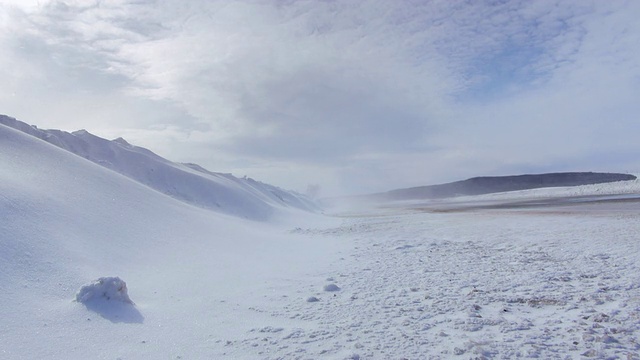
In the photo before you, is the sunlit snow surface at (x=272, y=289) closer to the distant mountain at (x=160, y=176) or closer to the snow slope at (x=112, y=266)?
the snow slope at (x=112, y=266)

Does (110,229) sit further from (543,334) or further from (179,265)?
(543,334)

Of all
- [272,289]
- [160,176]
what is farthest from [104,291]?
[160,176]

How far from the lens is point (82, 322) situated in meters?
6.23

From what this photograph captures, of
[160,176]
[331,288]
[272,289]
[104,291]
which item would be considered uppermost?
[160,176]

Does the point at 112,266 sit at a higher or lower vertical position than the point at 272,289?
higher

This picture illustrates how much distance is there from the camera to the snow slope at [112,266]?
586 cm

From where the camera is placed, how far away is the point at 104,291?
6.95 m

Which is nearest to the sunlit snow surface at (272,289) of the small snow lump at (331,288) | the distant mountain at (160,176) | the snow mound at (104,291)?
the small snow lump at (331,288)

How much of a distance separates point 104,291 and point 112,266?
2.39 m

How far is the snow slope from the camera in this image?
231 inches

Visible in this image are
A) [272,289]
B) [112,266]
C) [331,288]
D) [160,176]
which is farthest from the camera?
[160,176]

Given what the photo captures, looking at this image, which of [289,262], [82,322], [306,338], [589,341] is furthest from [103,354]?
[289,262]

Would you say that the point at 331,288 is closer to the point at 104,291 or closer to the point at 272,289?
the point at 272,289

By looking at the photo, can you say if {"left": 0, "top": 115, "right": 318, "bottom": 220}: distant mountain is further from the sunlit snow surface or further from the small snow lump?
the small snow lump
